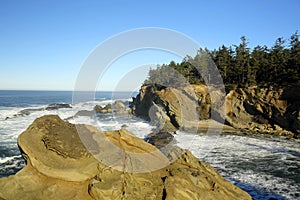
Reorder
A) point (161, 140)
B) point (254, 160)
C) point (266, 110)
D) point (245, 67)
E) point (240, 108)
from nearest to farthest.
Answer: point (254, 160)
point (161, 140)
point (266, 110)
point (240, 108)
point (245, 67)

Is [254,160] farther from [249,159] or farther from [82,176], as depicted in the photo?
[82,176]

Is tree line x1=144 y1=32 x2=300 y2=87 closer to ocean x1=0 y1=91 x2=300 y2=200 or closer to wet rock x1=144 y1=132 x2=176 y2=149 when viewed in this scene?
ocean x1=0 y1=91 x2=300 y2=200

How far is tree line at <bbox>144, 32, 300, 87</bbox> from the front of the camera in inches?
1591

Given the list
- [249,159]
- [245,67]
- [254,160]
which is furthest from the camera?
[245,67]

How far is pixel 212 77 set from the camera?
5181 centimetres

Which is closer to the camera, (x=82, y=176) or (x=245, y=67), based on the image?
(x=82, y=176)

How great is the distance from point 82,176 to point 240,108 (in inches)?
1345

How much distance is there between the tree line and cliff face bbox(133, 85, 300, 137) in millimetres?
3704

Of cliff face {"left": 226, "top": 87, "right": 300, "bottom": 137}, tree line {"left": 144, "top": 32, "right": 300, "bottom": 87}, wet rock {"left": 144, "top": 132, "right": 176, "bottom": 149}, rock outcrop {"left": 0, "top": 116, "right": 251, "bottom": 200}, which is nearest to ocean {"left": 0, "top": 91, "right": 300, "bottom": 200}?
wet rock {"left": 144, "top": 132, "right": 176, "bottom": 149}

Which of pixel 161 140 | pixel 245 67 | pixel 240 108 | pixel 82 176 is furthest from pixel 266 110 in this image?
pixel 82 176

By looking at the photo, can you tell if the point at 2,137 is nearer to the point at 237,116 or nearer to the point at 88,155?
the point at 88,155

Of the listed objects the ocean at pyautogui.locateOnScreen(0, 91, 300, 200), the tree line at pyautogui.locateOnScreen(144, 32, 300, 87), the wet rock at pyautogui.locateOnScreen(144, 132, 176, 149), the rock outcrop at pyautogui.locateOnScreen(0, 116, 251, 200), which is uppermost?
the tree line at pyautogui.locateOnScreen(144, 32, 300, 87)

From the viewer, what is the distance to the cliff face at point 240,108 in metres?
33.9

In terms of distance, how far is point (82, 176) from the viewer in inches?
351
